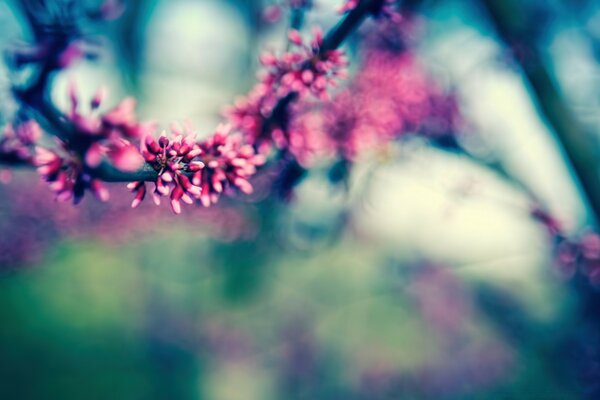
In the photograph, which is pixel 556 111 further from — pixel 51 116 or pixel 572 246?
pixel 51 116

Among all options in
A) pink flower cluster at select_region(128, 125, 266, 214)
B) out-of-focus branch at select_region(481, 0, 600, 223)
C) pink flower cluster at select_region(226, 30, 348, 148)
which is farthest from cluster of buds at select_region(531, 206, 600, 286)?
pink flower cluster at select_region(128, 125, 266, 214)

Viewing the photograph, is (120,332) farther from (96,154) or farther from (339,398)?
(96,154)

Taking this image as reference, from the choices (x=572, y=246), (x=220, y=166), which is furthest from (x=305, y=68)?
(x=572, y=246)

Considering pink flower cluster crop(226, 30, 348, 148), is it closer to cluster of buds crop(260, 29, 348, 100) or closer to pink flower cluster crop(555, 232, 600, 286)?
cluster of buds crop(260, 29, 348, 100)

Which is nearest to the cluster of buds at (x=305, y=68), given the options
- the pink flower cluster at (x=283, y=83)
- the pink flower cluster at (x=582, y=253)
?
the pink flower cluster at (x=283, y=83)

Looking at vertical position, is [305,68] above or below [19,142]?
above
